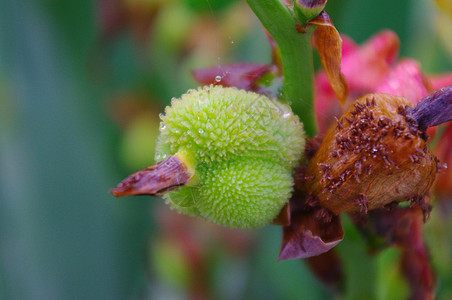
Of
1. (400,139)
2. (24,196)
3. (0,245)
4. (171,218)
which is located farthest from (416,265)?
(0,245)

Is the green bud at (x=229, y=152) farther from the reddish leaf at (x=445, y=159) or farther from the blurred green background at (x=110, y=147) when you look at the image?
the blurred green background at (x=110, y=147)

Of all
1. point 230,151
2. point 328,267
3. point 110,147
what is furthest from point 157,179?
point 110,147

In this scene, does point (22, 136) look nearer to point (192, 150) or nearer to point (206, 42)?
point (206, 42)

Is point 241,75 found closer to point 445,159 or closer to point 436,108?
point 436,108

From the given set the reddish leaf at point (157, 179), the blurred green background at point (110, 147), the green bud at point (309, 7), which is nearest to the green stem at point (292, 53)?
the green bud at point (309, 7)

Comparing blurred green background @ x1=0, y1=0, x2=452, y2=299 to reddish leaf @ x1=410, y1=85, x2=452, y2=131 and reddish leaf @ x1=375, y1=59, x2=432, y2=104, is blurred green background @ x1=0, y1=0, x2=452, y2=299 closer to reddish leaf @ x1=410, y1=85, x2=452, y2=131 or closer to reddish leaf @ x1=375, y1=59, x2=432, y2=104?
reddish leaf @ x1=375, y1=59, x2=432, y2=104

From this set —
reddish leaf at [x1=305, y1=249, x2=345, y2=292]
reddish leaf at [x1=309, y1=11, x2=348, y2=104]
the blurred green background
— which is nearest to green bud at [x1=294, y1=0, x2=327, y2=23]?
reddish leaf at [x1=309, y1=11, x2=348, y2=104]
